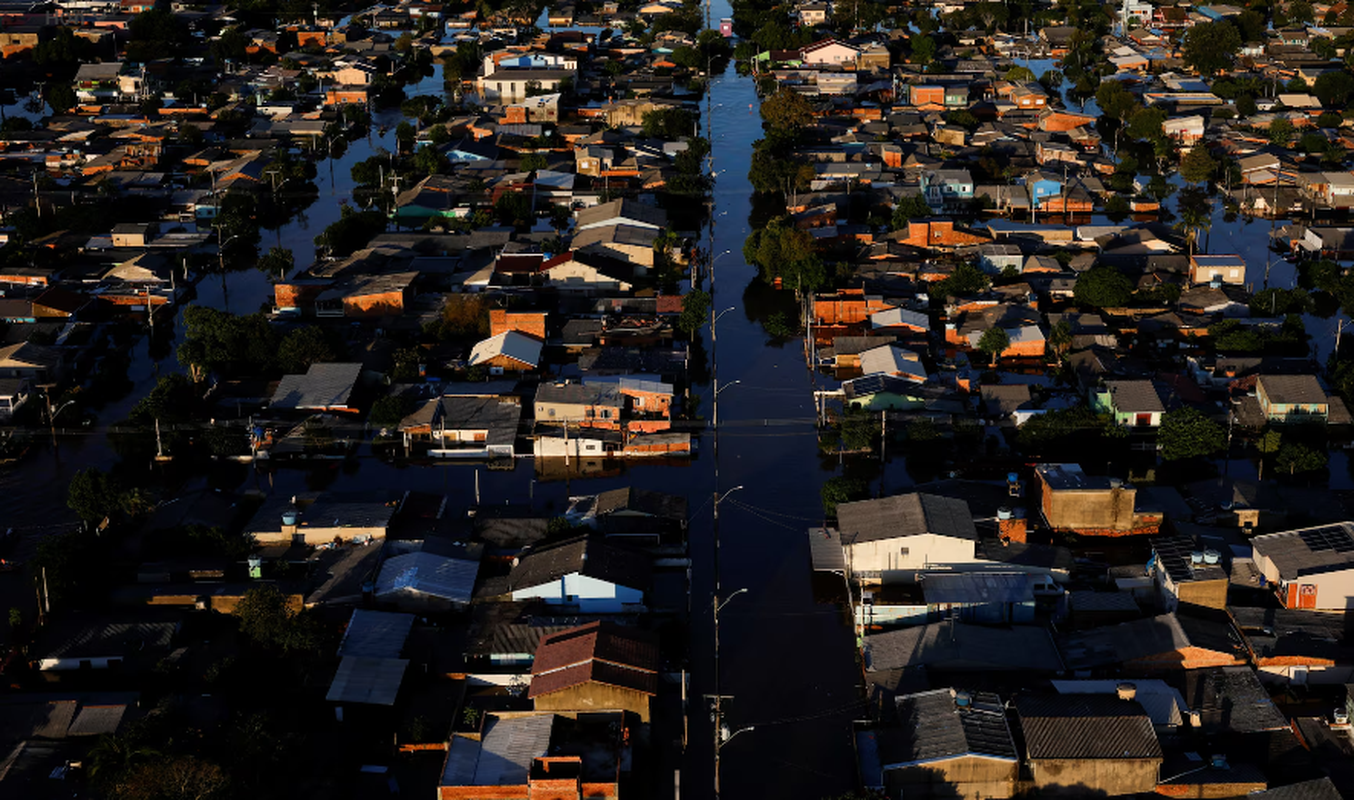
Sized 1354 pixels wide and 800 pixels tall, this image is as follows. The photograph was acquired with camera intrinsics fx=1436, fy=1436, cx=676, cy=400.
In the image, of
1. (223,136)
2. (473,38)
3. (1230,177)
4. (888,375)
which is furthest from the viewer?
(473,38)

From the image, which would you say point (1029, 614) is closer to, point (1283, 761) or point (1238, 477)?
point (1283, 761)

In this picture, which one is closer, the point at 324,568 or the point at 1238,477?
the point at 324,568

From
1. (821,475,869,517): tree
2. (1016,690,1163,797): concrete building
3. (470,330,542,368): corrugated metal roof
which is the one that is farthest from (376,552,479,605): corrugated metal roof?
(1016,690,1163,797): concrete building

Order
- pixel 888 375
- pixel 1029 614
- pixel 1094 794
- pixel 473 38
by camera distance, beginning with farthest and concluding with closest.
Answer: pixel 473 38 → pixel 888 375 → pixel 1029 614 → pixel 1094 794

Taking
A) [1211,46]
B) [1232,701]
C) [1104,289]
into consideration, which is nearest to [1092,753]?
[1232,701]

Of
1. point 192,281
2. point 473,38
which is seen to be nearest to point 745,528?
point 192,281

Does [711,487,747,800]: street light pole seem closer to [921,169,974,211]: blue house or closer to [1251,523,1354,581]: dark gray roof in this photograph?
[1251,523,1354,581]: dark gray roof

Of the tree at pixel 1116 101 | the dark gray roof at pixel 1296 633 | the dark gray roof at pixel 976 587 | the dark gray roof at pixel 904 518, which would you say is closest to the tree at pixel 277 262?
the dark gray roof at pixel 904 518

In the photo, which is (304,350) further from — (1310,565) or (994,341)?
(1310,565)
